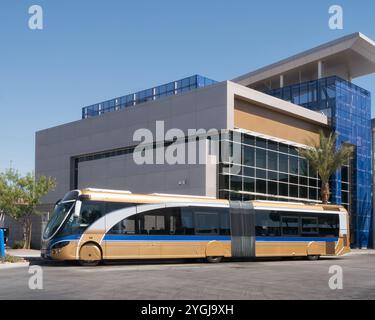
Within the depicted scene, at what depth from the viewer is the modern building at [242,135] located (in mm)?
39312

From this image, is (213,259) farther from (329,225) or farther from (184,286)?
(184,286)

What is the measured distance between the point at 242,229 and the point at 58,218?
9526 millimetres

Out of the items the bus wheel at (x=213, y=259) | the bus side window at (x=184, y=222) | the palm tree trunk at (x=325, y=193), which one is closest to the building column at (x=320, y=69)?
the palm tree trunk at (x=325, y=193)

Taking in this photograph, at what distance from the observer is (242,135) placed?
132ft

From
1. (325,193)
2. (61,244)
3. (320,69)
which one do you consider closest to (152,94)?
(320,69)

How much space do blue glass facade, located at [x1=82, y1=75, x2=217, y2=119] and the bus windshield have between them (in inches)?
925

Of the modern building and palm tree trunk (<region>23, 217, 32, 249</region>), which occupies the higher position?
the modern building

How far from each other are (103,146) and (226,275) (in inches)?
1195

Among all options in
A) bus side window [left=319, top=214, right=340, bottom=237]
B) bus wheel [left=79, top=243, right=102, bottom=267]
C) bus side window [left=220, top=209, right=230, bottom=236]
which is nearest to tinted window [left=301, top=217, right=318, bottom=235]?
bus side window [left=319, top=214, right=340, bottom=237]

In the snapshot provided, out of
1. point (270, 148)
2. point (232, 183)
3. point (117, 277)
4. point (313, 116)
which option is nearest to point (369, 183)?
point (313, 116)

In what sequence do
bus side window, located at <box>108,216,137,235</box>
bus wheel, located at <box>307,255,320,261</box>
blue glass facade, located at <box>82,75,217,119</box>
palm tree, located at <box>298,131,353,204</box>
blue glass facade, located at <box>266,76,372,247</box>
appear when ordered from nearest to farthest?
bus side window, located at <box>108,216,137,235</box> → bus wheel, located at <box>307,255,320,261</box> → palm tree, located at <box>298,131,353,204</box> → blue glass facade, located at <box>82,75,217,119</box> → blue glass facade, located at <box>266,76,372,247</box>

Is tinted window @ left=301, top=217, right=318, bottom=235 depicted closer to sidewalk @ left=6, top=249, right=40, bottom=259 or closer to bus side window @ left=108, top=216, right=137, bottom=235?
bus side window @ left=108, top=216, right=137, bottom=235

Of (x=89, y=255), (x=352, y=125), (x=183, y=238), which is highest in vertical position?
(x=352, y=125)

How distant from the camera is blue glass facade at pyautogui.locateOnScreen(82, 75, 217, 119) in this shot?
161 ft
